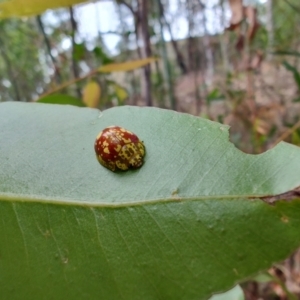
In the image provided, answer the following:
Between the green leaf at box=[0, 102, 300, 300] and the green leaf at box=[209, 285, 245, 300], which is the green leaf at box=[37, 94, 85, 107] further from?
the green leaf at box=[209, 285, 245, 300]

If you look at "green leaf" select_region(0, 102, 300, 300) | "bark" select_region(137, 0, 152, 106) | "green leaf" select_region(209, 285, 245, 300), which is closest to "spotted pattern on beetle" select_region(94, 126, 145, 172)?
"green leaf" select_region(0, 102, 300, 300)

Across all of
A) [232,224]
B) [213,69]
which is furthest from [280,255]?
[213,69]

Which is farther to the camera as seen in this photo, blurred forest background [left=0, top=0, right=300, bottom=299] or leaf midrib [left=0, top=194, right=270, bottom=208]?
blurred forest background [left=0, top=0, right=300, bottom=299]

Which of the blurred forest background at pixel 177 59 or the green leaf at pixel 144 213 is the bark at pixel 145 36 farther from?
the green leaf at pixel 144 213

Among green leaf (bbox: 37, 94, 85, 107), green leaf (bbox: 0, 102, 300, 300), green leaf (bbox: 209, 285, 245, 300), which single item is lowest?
green leaf (bbox: 209, 285, 245, 300)

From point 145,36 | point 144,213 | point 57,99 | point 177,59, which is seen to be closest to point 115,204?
point 144,213

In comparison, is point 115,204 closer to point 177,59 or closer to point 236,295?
point 236,295
